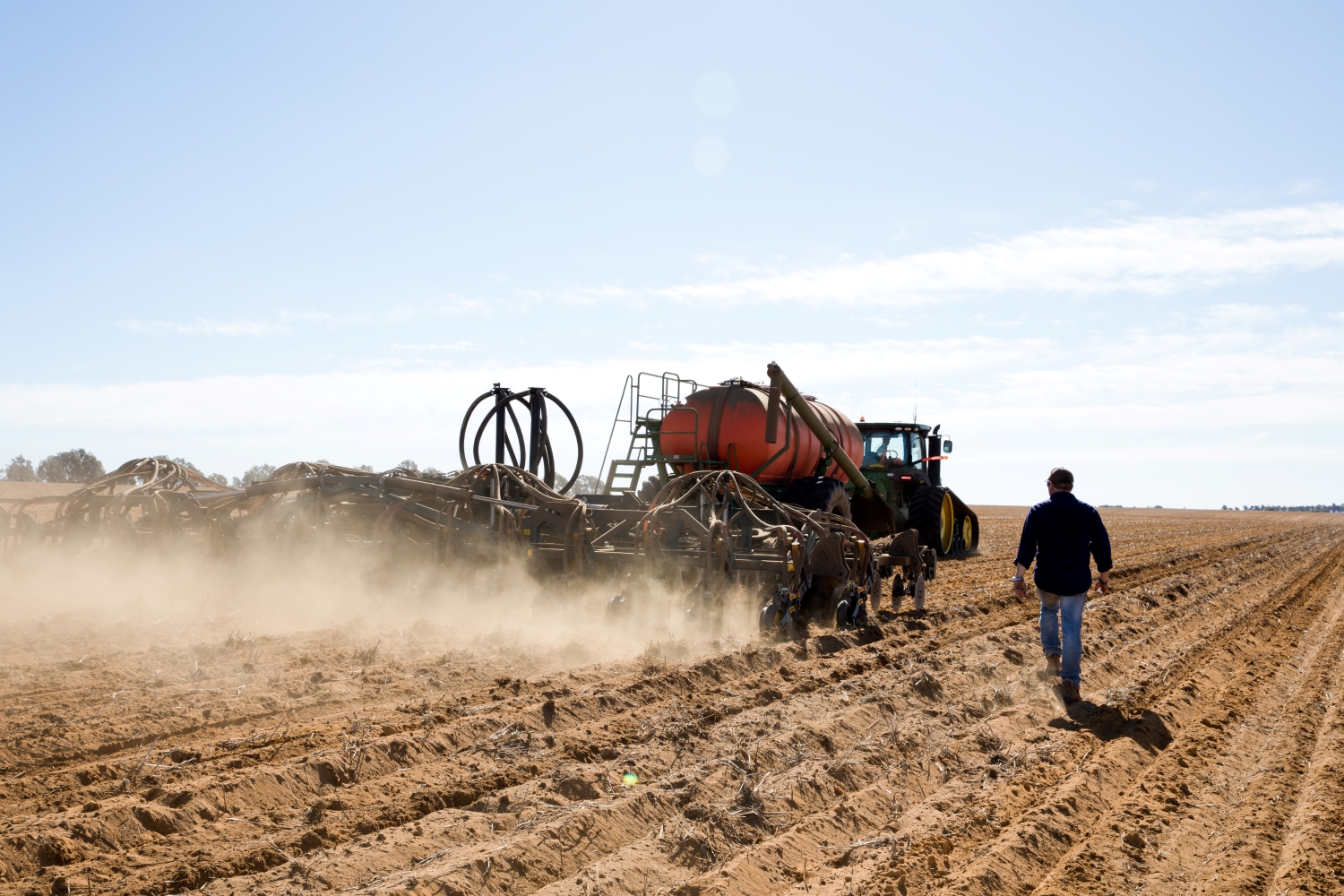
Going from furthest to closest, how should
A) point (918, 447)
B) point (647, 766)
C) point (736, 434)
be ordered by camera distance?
point (918, 447) < point (736, 434) < point (647, 766)

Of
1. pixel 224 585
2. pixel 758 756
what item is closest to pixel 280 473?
pixel 224 585

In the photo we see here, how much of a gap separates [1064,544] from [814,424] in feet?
17.6

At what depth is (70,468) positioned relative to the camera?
125 feet

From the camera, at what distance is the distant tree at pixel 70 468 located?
35812mm

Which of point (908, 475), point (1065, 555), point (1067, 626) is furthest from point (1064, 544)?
point (908, 475)

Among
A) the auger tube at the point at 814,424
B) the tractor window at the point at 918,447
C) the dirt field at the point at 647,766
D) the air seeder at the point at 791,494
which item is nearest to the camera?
the dirt field at the point at 647,766

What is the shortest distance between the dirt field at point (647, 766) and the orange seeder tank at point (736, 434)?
3.76 metres

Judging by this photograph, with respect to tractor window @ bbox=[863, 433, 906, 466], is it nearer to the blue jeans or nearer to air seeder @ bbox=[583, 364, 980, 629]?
air seeder @ bbox=[583, 364, 980, 629]

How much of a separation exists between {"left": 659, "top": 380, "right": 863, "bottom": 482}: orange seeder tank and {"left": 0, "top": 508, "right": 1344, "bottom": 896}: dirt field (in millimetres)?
3763

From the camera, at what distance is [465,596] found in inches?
375

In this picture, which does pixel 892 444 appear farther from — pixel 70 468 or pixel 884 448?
pixel 70 468

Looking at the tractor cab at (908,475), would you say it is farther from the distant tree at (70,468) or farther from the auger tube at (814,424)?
the distant tree at (70,468)

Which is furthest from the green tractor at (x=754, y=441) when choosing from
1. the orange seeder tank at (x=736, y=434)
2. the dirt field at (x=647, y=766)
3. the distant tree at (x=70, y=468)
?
the distant tree at (x=70, y=468)

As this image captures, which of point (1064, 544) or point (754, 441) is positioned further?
point (754, 441)
